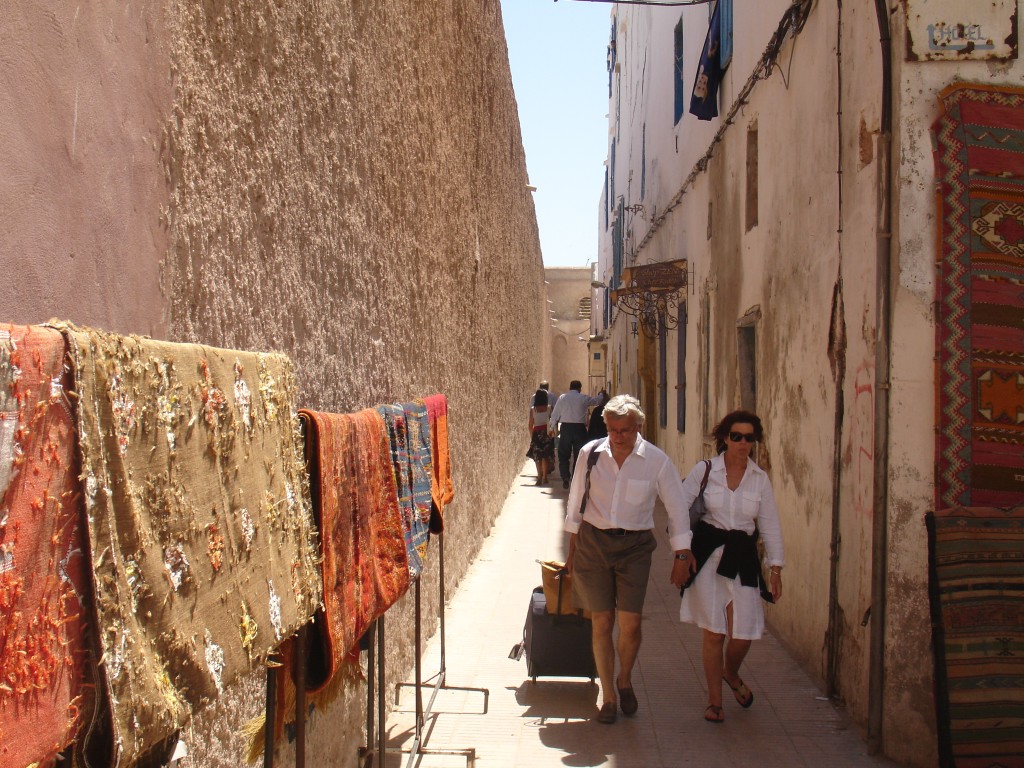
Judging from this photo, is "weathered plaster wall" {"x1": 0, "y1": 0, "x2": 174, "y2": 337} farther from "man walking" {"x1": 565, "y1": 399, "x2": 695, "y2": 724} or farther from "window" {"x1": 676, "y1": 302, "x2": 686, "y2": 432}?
"window" {"x1": 676, "y1": 302, "x2": 686, "y2": 432}

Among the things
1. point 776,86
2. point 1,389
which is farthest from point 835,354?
point 1,389

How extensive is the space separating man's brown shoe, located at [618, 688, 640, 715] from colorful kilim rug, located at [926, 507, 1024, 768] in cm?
155

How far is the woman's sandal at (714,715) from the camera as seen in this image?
205 inches

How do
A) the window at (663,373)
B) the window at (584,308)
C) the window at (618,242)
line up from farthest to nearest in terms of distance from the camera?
1. the window at (584,308)
2. the window at (618,242)
3. the window at (663,373)

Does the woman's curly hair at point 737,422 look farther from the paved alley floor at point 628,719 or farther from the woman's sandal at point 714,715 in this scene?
the paved alley floor at point 628,719

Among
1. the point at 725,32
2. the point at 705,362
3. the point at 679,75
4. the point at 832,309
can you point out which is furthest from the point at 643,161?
the point at 832,309

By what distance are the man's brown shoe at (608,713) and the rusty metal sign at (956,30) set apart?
11.7ft

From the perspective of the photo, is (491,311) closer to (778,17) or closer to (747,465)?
(778,17)

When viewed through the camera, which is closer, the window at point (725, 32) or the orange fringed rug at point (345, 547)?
the orange fringed rug at point (345, 547)

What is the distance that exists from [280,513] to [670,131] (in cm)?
1325

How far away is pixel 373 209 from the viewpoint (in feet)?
15.1

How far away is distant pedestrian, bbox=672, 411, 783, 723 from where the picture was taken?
203 inches

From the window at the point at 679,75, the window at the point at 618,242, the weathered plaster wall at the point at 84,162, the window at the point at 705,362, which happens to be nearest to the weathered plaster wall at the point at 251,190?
the weathered plaster wall at the point at 84,162

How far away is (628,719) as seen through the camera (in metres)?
5.27
